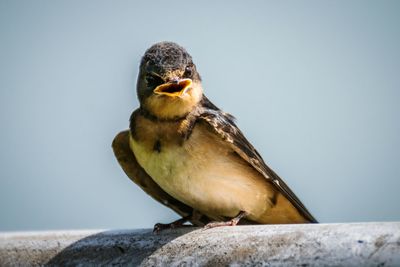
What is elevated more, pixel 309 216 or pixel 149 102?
pixel 149 102

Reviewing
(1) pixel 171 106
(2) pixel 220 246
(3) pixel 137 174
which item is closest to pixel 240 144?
(1) pixel 171 106

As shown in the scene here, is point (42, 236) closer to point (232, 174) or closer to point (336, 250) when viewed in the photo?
point (232, 174)

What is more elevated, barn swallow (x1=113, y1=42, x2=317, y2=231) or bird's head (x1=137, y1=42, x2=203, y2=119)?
bird's head (x1=137, y1=42, x2=203, y2=119)

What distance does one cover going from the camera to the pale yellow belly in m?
4.03

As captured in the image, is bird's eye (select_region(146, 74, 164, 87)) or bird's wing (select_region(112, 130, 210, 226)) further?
bird's wing (select_region(112, 130, 210, 226))

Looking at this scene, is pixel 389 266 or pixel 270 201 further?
pixel 270 201

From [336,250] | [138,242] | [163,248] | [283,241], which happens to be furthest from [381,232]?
[138,242]

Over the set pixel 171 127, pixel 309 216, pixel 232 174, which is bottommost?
pixel 309 216

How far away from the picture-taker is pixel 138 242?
3.34 meters

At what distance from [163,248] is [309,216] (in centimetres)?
166

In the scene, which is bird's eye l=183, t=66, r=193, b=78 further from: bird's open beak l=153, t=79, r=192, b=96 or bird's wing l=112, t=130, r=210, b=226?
bird's wing l=112, t=130, r=210, b=226

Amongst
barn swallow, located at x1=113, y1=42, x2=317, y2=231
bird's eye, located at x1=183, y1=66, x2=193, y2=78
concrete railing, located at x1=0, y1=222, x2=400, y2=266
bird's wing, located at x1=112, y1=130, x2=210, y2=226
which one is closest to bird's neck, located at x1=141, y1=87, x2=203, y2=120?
barn swallow, located at x1=113, y1=42, x2=317, y2=231

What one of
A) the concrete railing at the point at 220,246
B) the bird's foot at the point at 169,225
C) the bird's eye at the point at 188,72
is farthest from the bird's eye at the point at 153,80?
the concrete railing at the point at 220,246

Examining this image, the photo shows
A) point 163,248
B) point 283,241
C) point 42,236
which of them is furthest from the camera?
point 42,236
